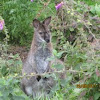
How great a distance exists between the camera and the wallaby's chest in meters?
6.11

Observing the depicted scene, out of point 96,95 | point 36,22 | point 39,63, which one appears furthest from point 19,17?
point 96,95

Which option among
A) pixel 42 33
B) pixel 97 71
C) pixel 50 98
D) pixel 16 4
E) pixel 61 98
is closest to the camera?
pixel 97 71

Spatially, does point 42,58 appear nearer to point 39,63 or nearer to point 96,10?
point 39,63

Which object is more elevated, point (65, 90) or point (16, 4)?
point (16, 4)

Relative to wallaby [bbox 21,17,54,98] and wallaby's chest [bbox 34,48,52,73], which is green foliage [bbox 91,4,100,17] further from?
wallaby's chest [bbox 34,48,52,73]

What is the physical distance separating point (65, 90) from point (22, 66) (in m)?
1.59

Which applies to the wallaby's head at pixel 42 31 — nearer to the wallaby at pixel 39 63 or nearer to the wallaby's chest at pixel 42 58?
the wallaby at pixel 39 63

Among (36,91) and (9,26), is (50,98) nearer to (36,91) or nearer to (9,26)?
(36,91)

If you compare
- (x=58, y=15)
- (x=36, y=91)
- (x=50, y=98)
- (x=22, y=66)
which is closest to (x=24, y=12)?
(x=58, y=15)

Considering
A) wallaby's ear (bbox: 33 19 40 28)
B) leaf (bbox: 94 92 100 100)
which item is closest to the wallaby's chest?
wallaby's ear (bbox: 33 19 40 28)

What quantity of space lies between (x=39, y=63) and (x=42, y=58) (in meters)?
0.09

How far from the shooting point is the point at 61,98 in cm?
496

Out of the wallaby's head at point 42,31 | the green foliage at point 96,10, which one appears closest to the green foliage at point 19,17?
the green foliage at point 96,10

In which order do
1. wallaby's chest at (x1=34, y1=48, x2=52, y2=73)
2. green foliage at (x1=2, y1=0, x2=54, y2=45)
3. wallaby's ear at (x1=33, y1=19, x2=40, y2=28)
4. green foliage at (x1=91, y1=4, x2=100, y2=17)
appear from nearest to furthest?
wallaby's ear at (x1=33, y1=19, x2=40, y2=28), wallaby's chest at (x1=34, y1=48, x2=52, y2=73), green foliage at (x1=2, y1=0, x2=54, y2=45), green foliage at (x1=91, y1=4, x2=100, y2=17)
